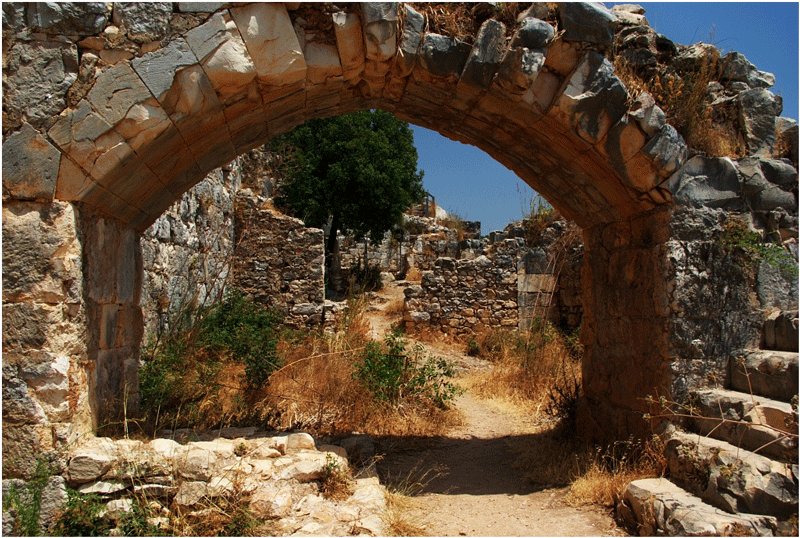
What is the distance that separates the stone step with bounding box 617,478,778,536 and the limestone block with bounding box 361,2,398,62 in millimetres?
3398

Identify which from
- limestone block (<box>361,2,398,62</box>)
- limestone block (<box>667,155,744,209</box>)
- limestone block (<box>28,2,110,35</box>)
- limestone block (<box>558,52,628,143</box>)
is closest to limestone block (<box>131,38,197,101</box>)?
limestone block (<box>28,2,110,35</box>)

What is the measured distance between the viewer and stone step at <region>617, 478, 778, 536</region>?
11.1 ft

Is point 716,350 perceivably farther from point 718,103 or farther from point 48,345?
point 48,345

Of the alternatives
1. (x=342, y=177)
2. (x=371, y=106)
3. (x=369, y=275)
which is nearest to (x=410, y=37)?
(x=371, y=106)

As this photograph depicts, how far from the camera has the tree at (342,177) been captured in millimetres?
18297

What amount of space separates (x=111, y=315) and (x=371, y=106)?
2634 millimetres

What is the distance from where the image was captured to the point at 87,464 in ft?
11.5

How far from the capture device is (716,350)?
15.0ft

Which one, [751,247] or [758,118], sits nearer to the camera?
[751,247]

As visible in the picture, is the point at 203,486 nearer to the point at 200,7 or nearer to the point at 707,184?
the point at 200,7

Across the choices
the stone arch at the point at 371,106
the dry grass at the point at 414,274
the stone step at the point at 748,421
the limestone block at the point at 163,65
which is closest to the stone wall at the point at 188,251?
the stone arch at the point at 371,106

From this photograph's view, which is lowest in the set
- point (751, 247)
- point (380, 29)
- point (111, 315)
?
point (111, 315)

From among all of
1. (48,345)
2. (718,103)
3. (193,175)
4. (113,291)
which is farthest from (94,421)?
(718,103)

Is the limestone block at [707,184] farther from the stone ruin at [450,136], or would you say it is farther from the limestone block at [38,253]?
the limestone block at [38,253]
